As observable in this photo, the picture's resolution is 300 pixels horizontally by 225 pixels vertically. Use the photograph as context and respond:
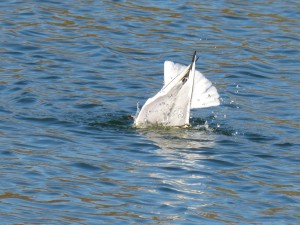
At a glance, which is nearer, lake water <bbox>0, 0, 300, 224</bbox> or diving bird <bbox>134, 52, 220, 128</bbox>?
lake water <bbox>0, 0, 300, 224</bbox>

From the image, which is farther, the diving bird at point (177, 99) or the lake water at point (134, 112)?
the diving bird at point (177, 99)

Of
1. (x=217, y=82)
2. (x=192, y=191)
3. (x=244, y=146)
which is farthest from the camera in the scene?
(x=217, y=82)

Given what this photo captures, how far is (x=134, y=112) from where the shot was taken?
1218 centimetres

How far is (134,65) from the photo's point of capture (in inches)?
565

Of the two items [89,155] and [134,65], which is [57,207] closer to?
[89,155]

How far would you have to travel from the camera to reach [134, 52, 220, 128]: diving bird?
1083 centimetres

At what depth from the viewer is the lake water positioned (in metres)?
8.88

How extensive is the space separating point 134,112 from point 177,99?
1.31m

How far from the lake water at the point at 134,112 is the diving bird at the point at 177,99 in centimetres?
15

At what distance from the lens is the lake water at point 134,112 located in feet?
29.1

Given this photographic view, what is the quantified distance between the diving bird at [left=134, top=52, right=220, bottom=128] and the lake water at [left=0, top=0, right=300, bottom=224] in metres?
0.15

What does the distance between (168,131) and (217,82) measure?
2.81 meters

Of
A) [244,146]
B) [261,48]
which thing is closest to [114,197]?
[244,146]

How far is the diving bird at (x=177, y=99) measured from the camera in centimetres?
1083
